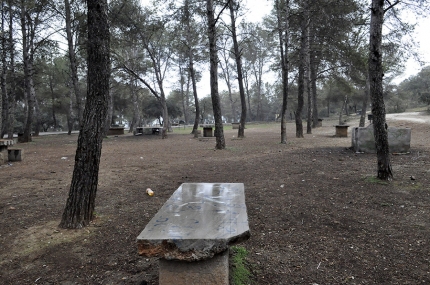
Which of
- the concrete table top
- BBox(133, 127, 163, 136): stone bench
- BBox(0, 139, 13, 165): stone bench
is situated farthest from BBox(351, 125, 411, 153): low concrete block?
BBox(133, 127, 163, 136): stone bench

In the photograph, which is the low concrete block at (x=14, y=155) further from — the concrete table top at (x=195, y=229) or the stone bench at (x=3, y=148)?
the concrete table top at (x=195, y=229)

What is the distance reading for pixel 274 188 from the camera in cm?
539

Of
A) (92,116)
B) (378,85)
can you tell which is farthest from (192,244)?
(378,85)

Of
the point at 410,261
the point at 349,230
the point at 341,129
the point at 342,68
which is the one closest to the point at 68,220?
the point at 349,230

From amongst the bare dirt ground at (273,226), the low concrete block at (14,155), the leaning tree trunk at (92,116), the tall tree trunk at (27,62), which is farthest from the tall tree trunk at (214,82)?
the tall tree trunk at (27,62)

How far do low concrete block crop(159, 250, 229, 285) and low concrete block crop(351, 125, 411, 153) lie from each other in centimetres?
756

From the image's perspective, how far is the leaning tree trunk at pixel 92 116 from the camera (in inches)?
139

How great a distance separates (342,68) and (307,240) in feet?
49.0

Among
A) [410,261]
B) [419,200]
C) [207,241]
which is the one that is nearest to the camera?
[207,241]

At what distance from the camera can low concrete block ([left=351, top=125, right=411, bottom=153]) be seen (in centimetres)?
800

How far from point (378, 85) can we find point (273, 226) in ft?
10.8

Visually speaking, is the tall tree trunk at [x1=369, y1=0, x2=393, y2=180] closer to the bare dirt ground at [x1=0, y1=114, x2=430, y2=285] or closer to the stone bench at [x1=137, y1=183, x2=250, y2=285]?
the bare dirt ground at [x1=0, y1=114, x2=430, y2=285]

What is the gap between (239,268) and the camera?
8.50 ft

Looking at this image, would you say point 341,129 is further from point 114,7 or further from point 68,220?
point 68,220
